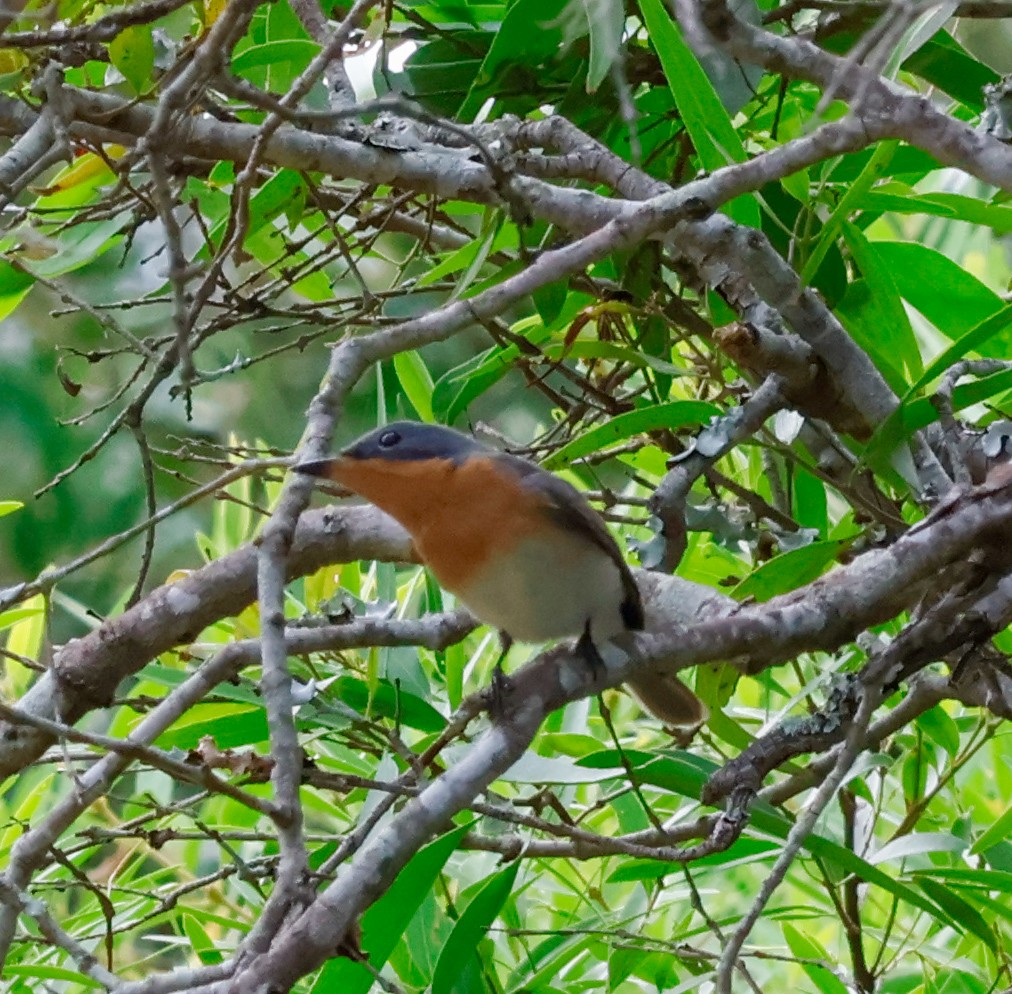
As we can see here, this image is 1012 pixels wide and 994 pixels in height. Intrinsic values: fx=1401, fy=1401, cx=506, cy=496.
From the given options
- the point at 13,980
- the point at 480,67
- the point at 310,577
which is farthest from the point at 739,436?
the point at 13,980

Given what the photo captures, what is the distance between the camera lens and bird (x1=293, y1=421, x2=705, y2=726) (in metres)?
2.24

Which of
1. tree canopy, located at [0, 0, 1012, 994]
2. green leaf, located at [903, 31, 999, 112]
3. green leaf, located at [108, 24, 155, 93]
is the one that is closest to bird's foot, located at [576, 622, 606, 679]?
tree canopy, located at [0, 0, 1012, 994]

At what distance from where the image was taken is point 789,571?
2006mm

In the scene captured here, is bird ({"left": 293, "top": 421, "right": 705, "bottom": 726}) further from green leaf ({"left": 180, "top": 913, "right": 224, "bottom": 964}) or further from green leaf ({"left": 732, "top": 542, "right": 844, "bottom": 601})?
green leaf ({"left": 180, "top": 913, "right": 224, "bottom": 964})

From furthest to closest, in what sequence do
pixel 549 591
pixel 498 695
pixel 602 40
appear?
pixel 549 591
pixel 498 695
pixel 602 40

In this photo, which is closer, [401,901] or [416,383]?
[401,901]

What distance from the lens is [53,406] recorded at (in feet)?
23.8

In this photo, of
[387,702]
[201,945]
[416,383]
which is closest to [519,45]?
[416,383]

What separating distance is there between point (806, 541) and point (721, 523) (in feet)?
0.43

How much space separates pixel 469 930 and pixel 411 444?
30.2 inches

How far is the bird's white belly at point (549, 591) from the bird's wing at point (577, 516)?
0.01 m

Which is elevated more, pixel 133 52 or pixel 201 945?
pixel 133 52

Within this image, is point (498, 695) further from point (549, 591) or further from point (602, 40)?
point (602, 40)

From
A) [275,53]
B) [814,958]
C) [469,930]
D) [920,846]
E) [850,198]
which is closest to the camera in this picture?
[850,198]
